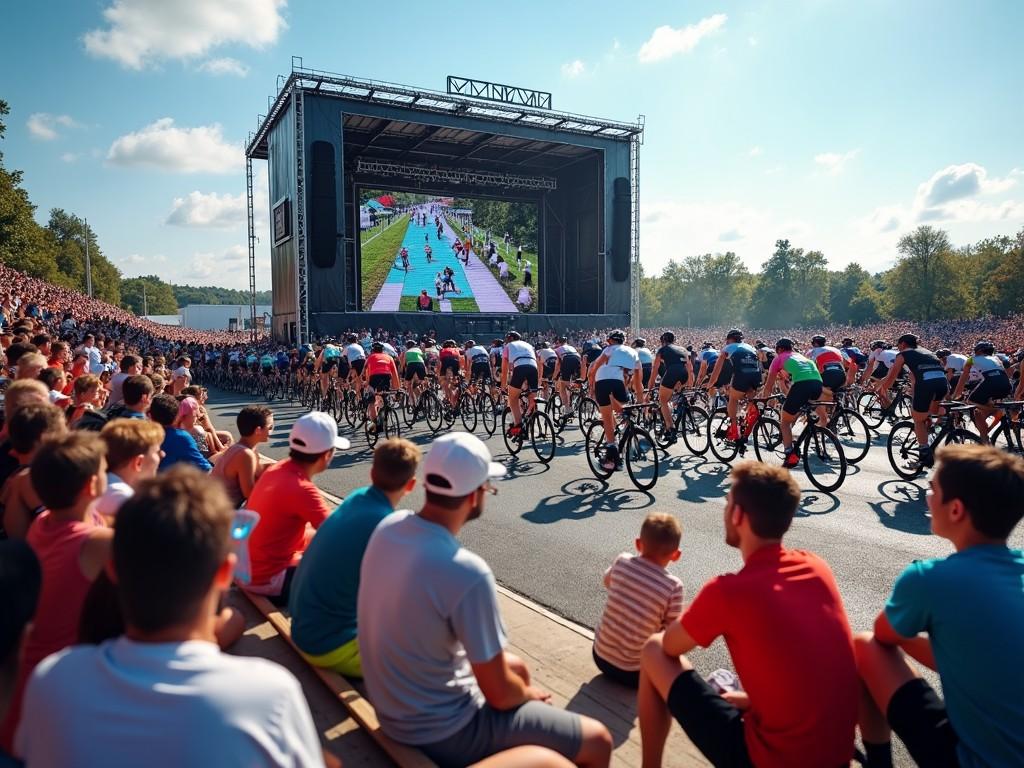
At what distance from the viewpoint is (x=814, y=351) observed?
1045 centimetres

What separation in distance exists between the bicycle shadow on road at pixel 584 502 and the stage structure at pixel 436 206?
20.9 meters

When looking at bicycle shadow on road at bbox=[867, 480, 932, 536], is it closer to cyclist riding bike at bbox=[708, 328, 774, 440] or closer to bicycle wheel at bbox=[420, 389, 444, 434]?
cyclist riding bike at bbox=[708, 328, 774, 440]

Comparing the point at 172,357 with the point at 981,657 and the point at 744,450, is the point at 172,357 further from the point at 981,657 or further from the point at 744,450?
the point at 981,657

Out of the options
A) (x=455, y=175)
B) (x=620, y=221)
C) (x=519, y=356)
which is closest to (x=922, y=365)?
(x=519, y=356)

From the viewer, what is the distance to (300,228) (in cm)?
2672

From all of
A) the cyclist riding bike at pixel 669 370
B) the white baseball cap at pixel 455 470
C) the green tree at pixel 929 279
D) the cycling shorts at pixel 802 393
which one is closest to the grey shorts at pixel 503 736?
the white baseball cap at pixel 455 470

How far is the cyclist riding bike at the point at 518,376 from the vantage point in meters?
11.0

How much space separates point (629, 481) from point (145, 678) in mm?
8138

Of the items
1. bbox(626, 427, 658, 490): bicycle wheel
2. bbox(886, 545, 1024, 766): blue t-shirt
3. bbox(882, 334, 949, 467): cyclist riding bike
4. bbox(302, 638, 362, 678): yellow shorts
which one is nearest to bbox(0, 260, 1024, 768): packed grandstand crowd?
bbox(886, 545, 1024, 766): blue t-shirt

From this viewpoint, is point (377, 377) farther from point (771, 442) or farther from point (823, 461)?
point (823, 461)

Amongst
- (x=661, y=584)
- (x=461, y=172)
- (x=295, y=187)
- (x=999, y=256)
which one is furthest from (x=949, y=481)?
(x=999, y=256)

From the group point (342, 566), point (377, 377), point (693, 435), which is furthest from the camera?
point (377, 377)

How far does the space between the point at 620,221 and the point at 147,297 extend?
14601 centimetres

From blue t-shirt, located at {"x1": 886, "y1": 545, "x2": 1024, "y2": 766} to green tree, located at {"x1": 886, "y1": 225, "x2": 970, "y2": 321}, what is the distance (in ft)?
232
